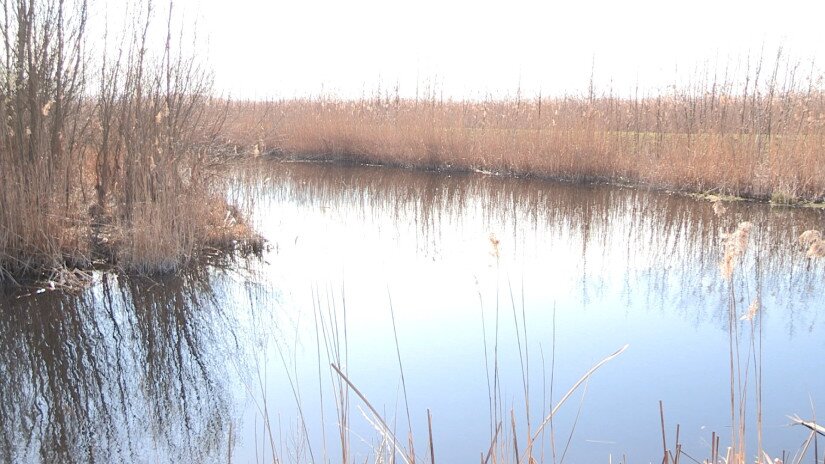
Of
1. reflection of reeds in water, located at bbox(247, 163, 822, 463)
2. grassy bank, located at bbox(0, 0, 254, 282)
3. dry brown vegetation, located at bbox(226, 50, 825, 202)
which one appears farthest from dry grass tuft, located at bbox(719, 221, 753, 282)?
dry brown vegetation, located at bbox(226, 50, 825, 202)

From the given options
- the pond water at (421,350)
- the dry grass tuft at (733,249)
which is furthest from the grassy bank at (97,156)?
the dry grass tuft at (733,249)

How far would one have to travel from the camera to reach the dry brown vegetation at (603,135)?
28.7 ft

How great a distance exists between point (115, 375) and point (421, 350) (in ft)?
5.11

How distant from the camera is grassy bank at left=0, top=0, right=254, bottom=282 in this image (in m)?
4.79

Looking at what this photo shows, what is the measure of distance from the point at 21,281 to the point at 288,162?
32.3ft

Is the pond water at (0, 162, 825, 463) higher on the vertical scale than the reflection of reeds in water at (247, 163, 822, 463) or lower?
lower

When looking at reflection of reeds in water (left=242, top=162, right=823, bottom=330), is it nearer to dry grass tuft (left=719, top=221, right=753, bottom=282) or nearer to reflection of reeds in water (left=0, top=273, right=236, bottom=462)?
dry grass tuft (left=719, top=221, right=753, bottom=282)

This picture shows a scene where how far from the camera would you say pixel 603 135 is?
10562mm

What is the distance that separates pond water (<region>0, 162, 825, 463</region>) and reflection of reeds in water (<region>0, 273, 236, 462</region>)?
12 millimetres

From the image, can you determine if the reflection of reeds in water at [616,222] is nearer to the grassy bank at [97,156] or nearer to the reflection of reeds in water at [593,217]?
the reflection of reeds in water at [593,217]

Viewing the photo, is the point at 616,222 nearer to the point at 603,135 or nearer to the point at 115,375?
the point at 603,135

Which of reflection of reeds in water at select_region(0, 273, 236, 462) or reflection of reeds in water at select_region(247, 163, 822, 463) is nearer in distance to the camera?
reflection of reeds in water at select_region(0, 273, 236, 462)

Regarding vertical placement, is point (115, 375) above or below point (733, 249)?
below

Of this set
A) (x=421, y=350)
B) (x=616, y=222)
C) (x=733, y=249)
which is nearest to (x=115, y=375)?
(x=421, y=350)
